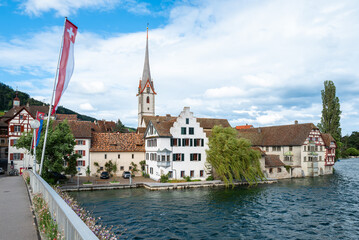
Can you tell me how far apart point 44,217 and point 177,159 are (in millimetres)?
40306

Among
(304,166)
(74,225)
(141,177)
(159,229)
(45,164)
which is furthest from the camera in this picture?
(304,166)

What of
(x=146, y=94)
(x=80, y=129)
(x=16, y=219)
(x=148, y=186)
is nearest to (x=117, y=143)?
(x=80, y=129)

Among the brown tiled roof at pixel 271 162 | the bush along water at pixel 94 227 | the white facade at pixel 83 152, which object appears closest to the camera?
the bush along water at pixel 94 227

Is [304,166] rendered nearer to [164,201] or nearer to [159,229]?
[164,201]

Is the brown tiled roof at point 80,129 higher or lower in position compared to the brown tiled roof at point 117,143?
higher

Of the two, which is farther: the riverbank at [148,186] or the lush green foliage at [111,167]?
the lush green foliage at [111,167]

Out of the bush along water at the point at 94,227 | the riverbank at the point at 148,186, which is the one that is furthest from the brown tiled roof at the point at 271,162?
the bush along water at the point at 94,227

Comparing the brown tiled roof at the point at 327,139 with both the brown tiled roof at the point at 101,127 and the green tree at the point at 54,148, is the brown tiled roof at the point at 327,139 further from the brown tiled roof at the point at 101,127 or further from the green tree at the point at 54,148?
the green tree at the point at 54,148

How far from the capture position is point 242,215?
3042 centimetres

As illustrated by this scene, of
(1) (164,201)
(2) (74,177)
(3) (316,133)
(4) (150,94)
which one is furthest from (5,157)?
(3) (316,133)

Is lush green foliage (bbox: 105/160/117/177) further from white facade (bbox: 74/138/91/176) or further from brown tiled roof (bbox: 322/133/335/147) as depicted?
brown tiled roof (bbox: 322/133/335/147)

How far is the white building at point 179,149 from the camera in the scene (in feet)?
163

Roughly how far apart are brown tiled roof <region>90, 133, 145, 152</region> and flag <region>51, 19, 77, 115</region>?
1484 inches

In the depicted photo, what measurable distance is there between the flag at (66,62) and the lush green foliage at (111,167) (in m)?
37.7
